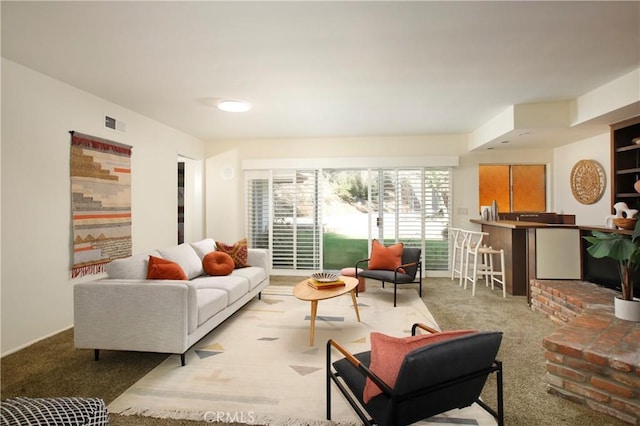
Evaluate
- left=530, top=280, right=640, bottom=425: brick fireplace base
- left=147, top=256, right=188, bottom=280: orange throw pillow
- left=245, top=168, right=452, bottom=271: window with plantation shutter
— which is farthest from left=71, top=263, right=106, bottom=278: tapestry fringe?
left=530, top=280, right=640, bottom=425: brick fireplace base

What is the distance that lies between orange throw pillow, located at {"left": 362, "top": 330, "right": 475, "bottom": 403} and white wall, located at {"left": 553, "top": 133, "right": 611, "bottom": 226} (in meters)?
4.81

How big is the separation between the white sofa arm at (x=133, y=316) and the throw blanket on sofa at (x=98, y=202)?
47.3 inches

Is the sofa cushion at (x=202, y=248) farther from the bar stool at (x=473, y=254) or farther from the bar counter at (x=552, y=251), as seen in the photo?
the bar counter at (x=552, y=251)

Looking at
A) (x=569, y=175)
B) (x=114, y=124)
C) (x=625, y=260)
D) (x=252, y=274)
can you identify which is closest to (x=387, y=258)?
(x=252, y=274)

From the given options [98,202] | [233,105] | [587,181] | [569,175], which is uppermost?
[233,105]

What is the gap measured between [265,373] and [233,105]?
10.1 ft

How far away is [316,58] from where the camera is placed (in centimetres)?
292

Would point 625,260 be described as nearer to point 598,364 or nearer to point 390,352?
point 598,364

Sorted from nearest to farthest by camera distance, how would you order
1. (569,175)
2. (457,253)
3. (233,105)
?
(233,105) < (569,175) < (457,253)

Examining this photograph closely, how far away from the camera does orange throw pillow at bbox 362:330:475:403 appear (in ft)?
5.01

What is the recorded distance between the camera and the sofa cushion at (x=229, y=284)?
3561mm

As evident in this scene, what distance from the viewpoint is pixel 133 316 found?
2.68 metres

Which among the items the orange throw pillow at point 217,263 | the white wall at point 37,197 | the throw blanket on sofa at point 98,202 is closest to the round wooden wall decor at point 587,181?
the orange throw pillow at point 217,263

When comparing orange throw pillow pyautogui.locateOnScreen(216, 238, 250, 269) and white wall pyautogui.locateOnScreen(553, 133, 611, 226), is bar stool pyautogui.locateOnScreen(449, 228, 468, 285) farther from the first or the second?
orange throw pillow pyautogui.locateOnScreen(216, 238, 250, 269)
